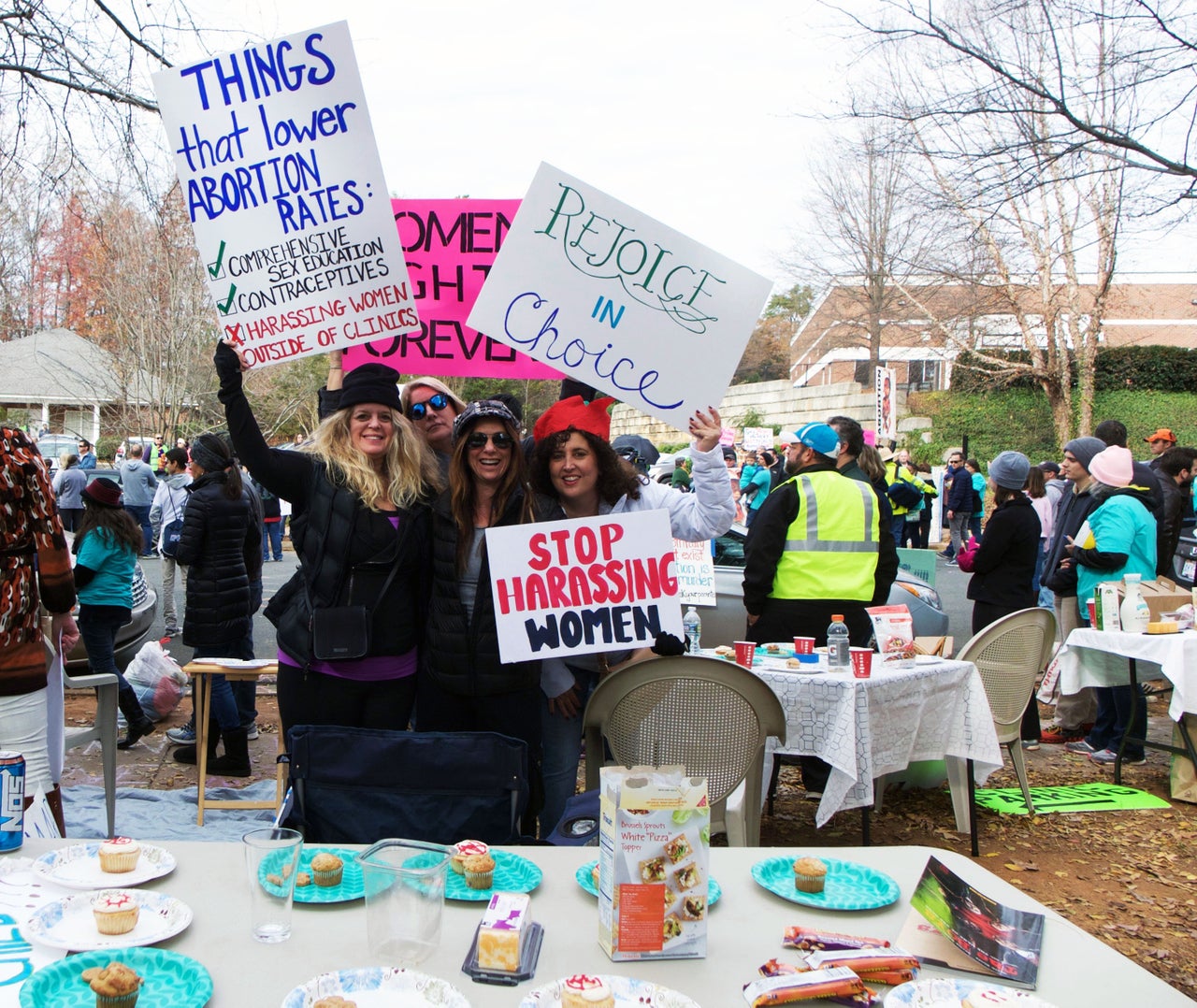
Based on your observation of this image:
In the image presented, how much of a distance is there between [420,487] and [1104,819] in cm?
460

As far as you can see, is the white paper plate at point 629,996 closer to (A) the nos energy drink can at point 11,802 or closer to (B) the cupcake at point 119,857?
Answer: (B) the cupcake at point 119,857

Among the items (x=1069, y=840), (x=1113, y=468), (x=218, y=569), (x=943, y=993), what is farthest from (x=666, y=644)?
(x=1113, y=468)

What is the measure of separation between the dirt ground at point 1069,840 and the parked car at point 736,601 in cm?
140

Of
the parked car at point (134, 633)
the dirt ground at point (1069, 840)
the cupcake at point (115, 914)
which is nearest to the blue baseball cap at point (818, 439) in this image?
the dirt ground at point (1069, 840)

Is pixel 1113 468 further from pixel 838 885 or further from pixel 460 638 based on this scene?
pixel 838 885

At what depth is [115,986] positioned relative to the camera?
1.51 metres

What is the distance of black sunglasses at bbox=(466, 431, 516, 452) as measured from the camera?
11.0 ft

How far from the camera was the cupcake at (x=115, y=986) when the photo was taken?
1502mm

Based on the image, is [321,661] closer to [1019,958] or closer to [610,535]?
[610,535]

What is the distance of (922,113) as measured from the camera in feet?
26.0

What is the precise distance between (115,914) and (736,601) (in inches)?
257

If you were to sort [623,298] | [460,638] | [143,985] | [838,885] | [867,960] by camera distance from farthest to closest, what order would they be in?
[623,298]
[460,638]
[838,885]
[867,960]
[143,985]

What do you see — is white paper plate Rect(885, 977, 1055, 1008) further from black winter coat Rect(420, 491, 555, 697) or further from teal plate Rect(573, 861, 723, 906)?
black winter coat Rect(420, 491, 555, 697)

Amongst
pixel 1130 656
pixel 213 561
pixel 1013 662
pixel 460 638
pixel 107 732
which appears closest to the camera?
pixel 460 638
